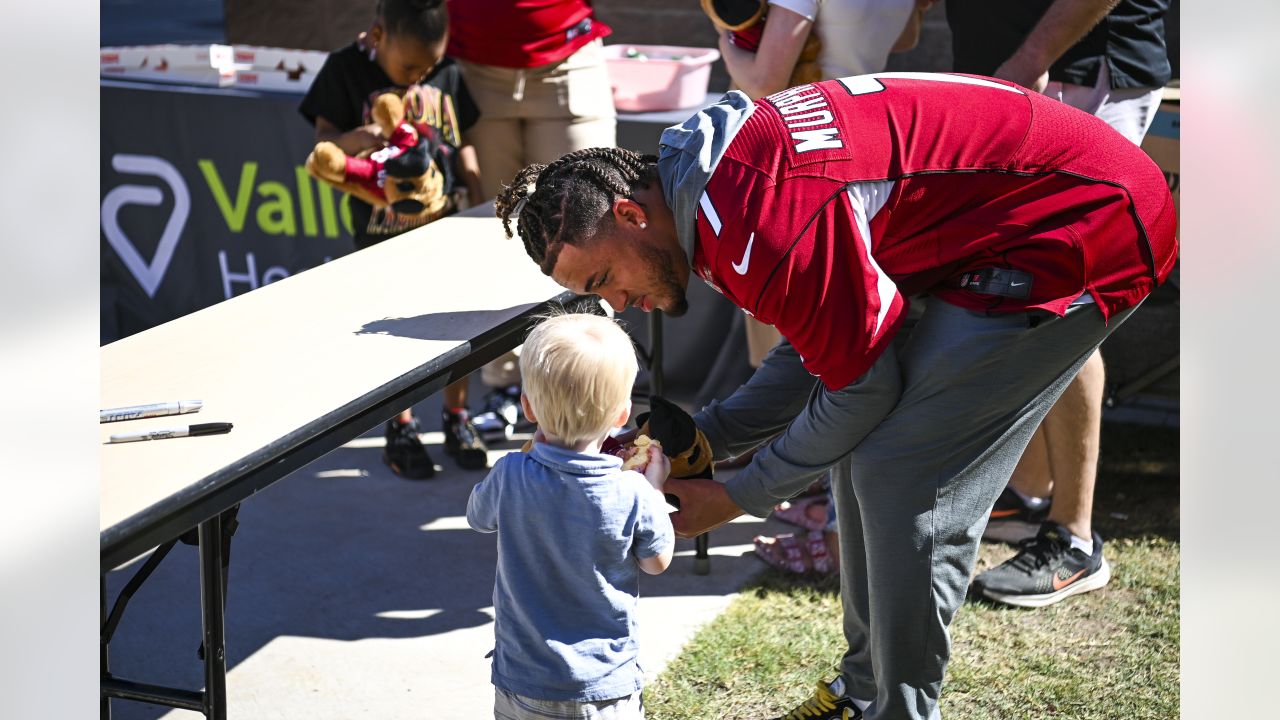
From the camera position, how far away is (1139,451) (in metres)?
4.26

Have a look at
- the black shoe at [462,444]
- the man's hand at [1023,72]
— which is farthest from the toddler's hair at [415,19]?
the man's hand at [1023,72]

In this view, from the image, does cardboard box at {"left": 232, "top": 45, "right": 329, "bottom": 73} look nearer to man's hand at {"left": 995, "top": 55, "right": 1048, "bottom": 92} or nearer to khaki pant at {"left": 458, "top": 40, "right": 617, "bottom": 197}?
khaki pant at {"left": 458, "top": 40, "right": 617, "bottom": 197}

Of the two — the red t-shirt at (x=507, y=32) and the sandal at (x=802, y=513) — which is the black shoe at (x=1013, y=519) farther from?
the red t-shirt at (x=507, y=32)

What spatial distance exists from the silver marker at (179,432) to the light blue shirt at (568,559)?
40 centimetres

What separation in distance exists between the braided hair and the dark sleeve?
1.79m

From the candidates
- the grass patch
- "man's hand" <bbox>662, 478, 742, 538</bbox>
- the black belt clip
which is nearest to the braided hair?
"man's hand" <bbox>662, 478, 742, 538</bbox>

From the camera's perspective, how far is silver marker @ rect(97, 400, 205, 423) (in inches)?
76.1

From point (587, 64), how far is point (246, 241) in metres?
1.92

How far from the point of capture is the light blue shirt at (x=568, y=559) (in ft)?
6.22

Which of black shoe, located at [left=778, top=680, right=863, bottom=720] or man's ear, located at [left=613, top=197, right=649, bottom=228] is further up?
man's ear, located at [left=613, top=197, right=649, bottom=228]
